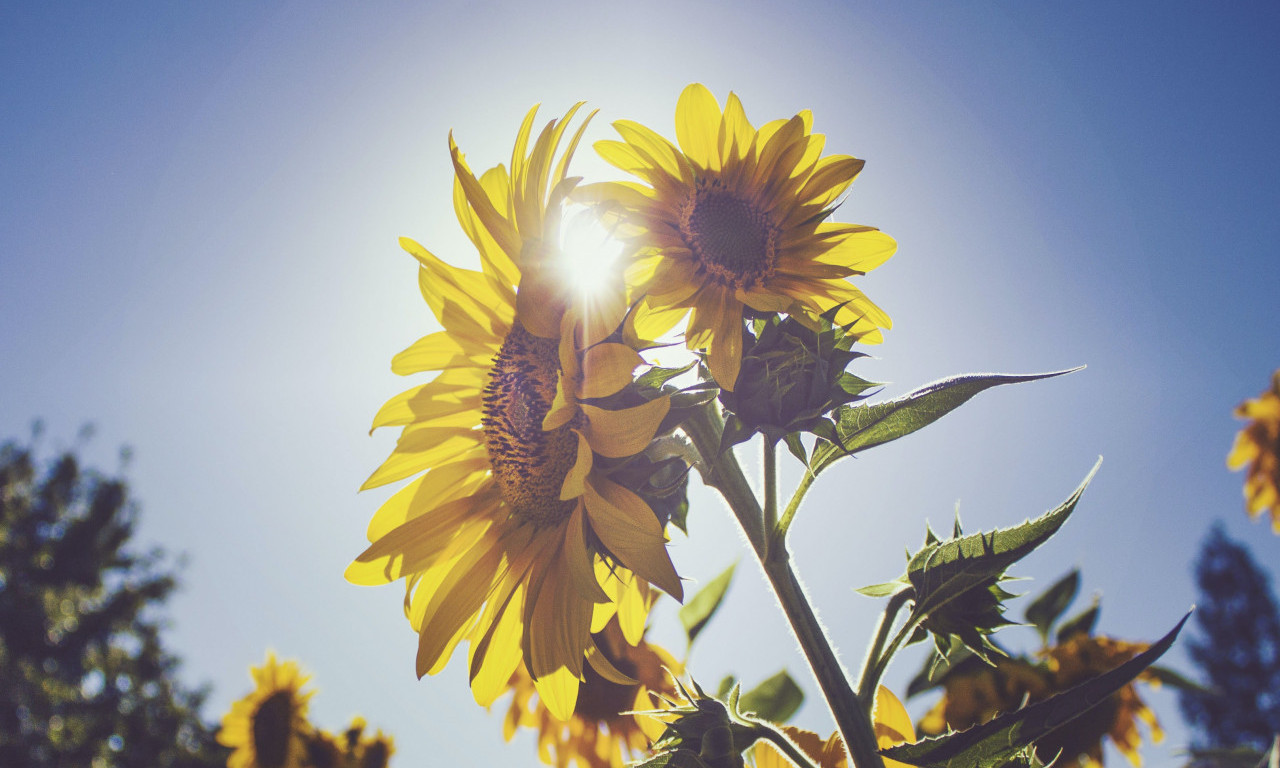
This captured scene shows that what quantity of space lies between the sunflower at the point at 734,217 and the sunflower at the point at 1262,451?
5.38 metres

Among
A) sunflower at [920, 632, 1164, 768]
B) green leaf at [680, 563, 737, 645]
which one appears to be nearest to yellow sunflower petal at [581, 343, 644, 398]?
green leaf at [680, 563, 737, 645]

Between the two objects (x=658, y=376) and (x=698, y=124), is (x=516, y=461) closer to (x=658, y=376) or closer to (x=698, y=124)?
(x=658, y=376)

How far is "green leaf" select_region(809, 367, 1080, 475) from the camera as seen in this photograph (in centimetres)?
102

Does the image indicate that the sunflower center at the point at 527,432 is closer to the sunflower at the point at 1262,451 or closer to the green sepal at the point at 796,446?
the green sepal at the point at 796,446

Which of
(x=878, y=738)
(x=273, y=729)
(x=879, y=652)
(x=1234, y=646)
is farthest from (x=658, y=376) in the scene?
(x=1234, y=646)

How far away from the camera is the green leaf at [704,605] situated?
74.1 inches

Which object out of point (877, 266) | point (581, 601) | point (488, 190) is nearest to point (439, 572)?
point (581, 601)

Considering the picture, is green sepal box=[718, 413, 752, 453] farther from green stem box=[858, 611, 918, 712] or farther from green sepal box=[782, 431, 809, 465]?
green stem box=[858, 611, 918, 712]

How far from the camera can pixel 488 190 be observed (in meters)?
1.28

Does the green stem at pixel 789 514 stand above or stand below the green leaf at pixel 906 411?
below

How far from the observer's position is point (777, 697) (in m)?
1.76

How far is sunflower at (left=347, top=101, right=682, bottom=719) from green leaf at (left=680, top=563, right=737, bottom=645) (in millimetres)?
607

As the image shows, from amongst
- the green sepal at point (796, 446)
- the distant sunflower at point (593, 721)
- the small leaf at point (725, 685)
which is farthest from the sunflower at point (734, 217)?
the distant sunflower at point (593, 721)

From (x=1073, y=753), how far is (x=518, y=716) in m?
1.92
